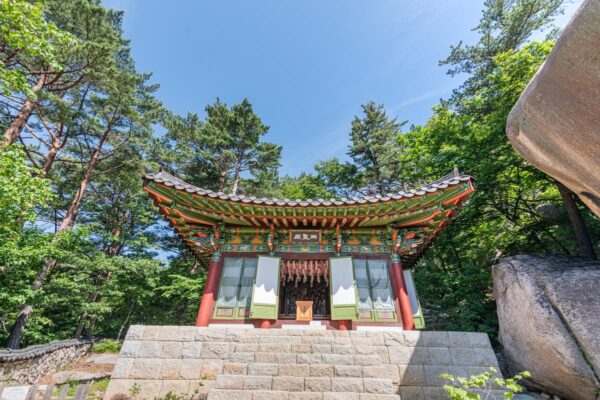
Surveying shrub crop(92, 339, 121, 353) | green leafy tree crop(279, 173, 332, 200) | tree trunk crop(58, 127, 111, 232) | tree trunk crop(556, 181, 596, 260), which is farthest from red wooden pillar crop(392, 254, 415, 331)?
tree trunk crop(58, 127, 111, 232)

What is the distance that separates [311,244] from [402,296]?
8.73 feet

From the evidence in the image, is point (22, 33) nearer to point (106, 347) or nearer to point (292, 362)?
point (292, 362)

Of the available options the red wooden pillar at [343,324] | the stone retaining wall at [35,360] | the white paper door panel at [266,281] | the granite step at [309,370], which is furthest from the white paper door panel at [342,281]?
the stone retaining wall at [35,360]

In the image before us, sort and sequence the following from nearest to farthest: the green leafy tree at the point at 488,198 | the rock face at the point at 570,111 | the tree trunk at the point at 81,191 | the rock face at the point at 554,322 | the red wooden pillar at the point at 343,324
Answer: the rock face at the point at 570,111 → the rock face at the point at 554,322 → the red wooden pillar at the point at 343,324 → the green leafy tree at the point at 488,198 → the tree trunk at the point at 81,191

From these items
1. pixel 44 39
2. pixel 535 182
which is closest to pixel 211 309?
pixel 44 39

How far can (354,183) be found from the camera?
824 inches

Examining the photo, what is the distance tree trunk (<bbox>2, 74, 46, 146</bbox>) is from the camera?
33.7 feet

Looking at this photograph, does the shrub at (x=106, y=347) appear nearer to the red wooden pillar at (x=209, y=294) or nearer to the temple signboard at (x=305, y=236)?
the red wooden pillar at (x=209, y=294)

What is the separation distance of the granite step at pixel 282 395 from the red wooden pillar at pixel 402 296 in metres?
2.87

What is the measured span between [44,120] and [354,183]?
19.0 m

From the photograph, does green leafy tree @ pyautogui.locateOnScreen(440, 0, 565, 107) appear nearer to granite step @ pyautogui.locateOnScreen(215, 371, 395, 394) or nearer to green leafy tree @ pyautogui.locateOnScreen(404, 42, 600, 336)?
green leafy tree @ pyautogui.locateOnScreen(404, 42, 600, 336)

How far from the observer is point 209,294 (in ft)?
Result: 21.8

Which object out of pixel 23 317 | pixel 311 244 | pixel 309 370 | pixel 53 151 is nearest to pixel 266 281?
pixel 311 244

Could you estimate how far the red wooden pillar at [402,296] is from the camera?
20.9ft
